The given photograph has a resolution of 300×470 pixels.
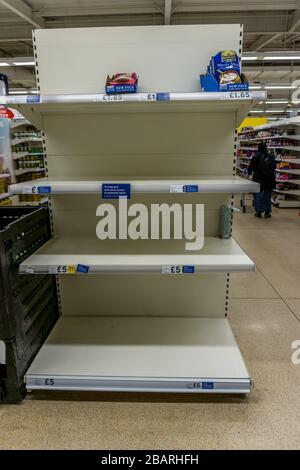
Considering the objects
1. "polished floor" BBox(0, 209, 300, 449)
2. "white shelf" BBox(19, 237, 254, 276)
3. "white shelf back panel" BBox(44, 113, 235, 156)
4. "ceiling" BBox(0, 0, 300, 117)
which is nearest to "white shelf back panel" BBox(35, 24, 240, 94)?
"white shelf back panel" BBox(44, 113, 235, 156)

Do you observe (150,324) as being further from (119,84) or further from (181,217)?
(119,84)

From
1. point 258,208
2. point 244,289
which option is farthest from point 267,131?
point 244,289

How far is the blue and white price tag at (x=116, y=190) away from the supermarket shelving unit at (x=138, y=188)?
0.04 meters

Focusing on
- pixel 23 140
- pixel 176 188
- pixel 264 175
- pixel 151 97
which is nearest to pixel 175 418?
pixel 176 188

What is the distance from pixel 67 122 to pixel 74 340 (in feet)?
4.74

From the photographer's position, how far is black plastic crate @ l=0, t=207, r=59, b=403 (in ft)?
5.50

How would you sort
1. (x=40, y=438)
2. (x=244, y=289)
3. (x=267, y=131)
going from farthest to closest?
(x=267, y=131)
(x=244, y=289)
(x=40, y=438)

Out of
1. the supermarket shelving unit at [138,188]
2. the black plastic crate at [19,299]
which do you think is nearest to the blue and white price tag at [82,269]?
the supermarket shelving unit at [138,188]

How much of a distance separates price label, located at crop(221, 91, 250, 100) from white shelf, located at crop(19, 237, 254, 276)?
32.8 inches

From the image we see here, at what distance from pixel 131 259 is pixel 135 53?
4.20 feet

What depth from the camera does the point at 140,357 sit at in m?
1.97

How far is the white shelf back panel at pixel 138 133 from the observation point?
198 centimetres

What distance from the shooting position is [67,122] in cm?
212

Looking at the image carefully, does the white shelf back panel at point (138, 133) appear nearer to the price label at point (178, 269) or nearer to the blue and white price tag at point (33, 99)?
the price label at point (178, 269)
